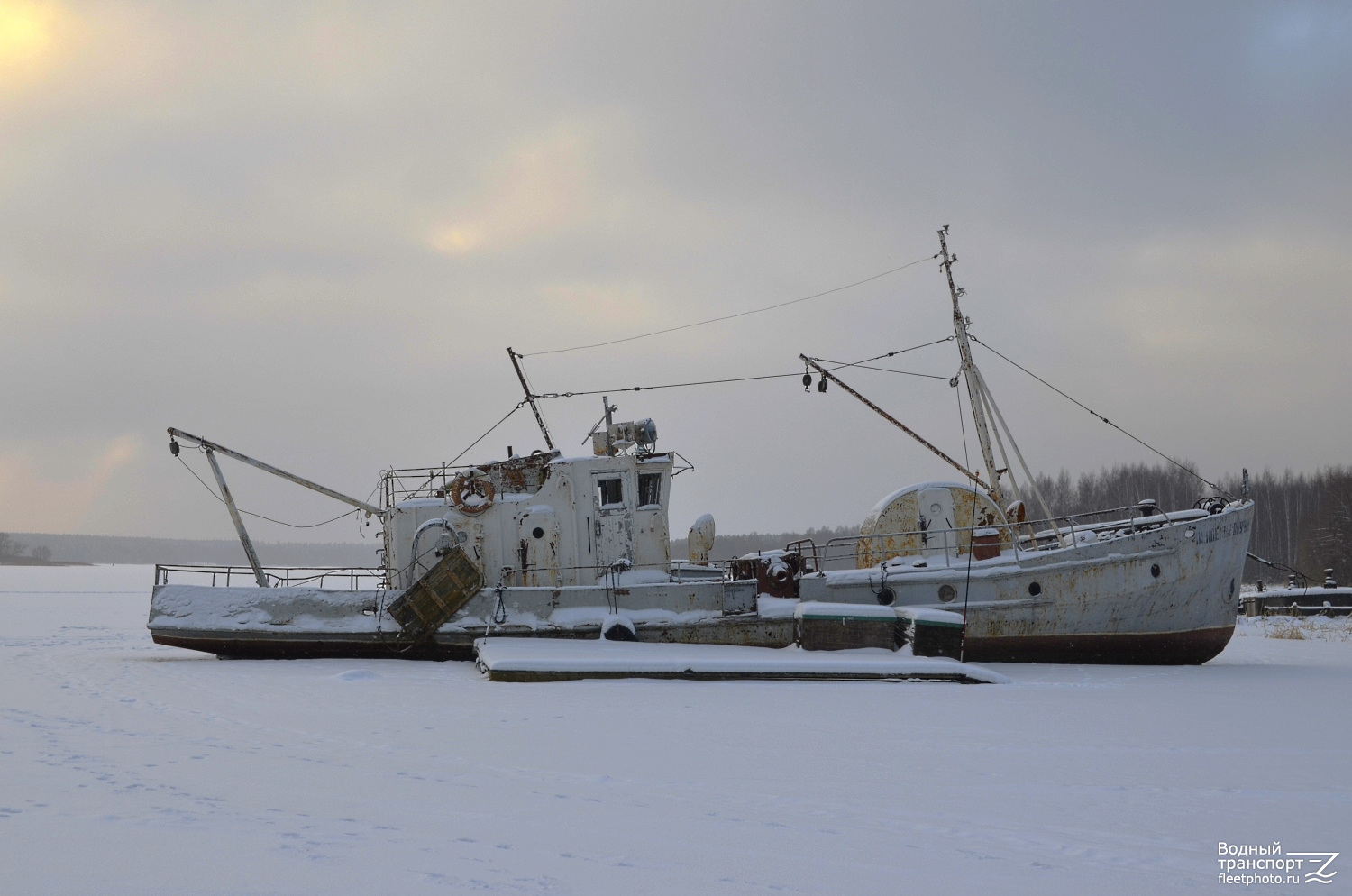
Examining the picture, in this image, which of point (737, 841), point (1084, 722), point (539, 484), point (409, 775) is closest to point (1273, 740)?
point (1084, 722)

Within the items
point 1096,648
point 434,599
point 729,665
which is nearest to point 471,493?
point 434,599

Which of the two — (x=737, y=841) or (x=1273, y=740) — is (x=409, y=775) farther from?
(x=1273, y=740)

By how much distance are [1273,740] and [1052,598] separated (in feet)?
29.0

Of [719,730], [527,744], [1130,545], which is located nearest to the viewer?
[527,744]

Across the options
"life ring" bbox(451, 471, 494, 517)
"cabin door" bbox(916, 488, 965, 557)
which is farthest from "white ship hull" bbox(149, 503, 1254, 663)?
"life ring" bbox(451, 471, 494, 517)

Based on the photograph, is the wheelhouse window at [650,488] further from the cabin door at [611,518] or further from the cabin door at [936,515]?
the cabin door at [936,515]

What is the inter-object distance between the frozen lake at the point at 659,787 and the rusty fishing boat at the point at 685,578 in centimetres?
436

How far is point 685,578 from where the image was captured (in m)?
20.7

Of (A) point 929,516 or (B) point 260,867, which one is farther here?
(A) point 929,516

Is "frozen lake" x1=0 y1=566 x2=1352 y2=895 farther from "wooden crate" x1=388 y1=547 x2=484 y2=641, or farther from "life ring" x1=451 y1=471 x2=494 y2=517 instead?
"life ring" x1=451 y1=471 x2=494 y2=517

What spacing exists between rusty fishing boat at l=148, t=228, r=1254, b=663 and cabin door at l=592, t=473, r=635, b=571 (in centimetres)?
4

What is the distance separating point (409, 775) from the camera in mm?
8148

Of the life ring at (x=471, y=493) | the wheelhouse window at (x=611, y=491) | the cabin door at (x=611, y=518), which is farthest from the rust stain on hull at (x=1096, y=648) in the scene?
the life ring at (x=471, y=493)

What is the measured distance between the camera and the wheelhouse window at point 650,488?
68.0 feet
